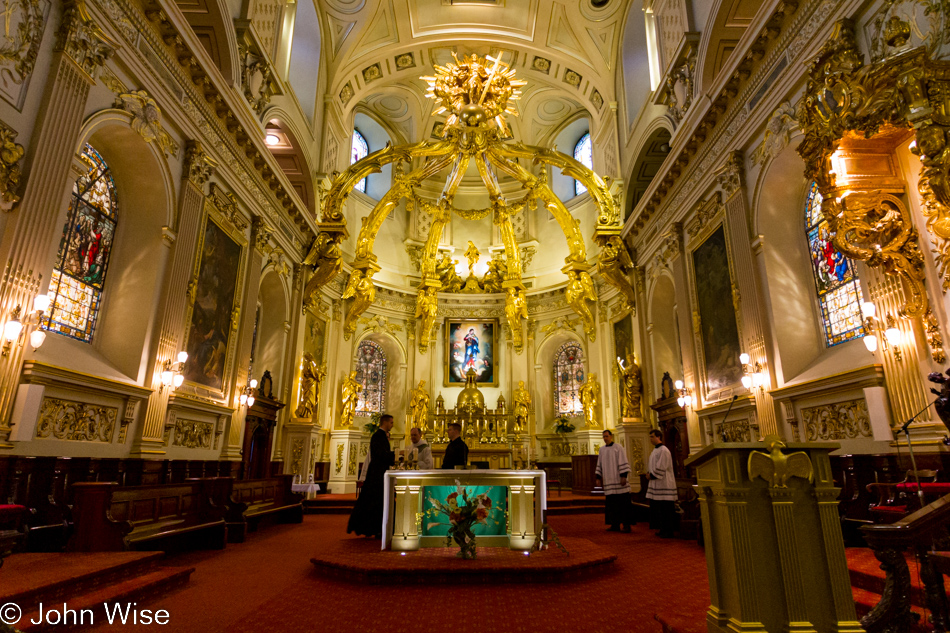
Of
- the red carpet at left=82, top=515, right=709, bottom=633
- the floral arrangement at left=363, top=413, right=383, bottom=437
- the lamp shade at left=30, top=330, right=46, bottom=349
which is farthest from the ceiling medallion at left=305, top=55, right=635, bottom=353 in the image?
the red carpet at left=82, top=515, right=709, bottom=633

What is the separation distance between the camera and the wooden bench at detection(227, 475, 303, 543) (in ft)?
26.9

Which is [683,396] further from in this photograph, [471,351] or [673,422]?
[471,351]

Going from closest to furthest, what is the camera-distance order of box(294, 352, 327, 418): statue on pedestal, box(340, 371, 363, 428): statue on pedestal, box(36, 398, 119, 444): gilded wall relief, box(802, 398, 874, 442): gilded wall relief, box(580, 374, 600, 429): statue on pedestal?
box(36, 398, 119, 444): gilded wall relief → box(802, 398, 874, 442): gilded wall relief → box(294, 352, 327, 418): statue on pedestal → box(340, 371, 363, 428): statue on pedestal → box(580, 374, 600, 429): statue on pedestal

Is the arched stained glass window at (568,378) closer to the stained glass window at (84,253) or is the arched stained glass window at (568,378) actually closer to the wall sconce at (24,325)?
the stained glass window at (84,253)

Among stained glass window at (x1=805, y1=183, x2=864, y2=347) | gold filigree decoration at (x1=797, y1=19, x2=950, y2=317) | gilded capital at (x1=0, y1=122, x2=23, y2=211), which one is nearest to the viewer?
gold filigree decoration at (x1=797, y1=19, x2=950, y2=317)

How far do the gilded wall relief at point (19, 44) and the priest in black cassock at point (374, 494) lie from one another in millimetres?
5699

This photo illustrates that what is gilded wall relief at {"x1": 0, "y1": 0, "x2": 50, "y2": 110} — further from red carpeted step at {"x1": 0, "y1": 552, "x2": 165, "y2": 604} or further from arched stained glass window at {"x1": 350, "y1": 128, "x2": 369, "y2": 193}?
arched stained glass window at {"x1": 350, "y1": 128, "x2": 369, "y2": 193}

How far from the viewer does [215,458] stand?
1058 cm

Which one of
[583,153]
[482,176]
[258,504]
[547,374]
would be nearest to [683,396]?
[482,176]

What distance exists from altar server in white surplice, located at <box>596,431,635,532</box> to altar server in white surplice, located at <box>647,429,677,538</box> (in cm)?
46

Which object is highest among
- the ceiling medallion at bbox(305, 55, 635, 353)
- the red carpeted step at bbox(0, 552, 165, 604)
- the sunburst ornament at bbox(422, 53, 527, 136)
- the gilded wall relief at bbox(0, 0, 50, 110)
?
the sunburst ornament at bbox(422, 53, 527, 136)

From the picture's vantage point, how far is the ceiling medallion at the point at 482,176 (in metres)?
12.4

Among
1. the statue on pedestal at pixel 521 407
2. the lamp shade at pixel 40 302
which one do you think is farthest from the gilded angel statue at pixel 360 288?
the lamp shade at pixel 40 302

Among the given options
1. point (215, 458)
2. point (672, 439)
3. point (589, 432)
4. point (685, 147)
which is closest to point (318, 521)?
point (215, 458)
